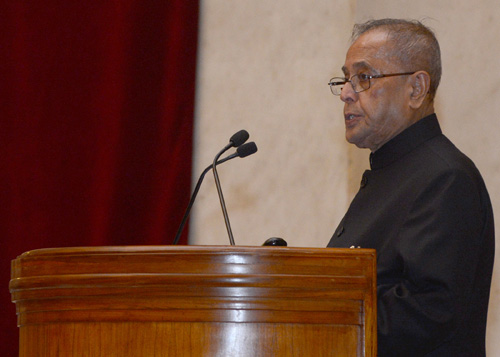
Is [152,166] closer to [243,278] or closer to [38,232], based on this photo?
[38,232]

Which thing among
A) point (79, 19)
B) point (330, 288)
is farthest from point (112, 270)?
point (79, 19)

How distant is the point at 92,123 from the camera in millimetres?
3906

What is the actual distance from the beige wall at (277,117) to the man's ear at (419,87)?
162cm

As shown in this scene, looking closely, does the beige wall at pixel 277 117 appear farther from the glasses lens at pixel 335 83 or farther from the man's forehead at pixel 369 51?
the man's forehead at pixel 369 51

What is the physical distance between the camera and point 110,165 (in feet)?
12.8

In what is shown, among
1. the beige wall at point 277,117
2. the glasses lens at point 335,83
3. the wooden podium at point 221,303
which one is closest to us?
the wooden podium at point 221,303

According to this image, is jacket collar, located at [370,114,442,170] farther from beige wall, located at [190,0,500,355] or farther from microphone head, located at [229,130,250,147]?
beige wall, located at [190,0,500,355]

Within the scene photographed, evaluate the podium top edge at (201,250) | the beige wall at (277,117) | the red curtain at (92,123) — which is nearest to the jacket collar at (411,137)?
the podium top edge at (201,250)

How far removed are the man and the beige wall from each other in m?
1.58

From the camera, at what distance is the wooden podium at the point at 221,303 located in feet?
4.59

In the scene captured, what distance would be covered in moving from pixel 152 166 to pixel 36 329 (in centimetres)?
257

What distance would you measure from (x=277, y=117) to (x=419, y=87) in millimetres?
1809

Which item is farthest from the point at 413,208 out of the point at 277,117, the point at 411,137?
the point at 277,117

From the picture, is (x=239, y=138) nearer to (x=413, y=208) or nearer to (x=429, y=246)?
(x=413, y=208)
